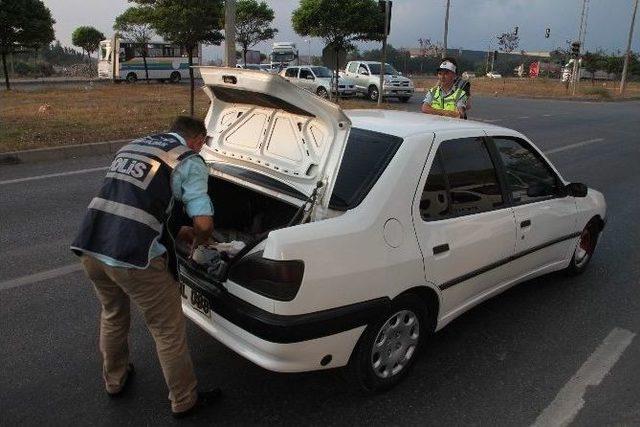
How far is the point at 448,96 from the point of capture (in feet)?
19.3

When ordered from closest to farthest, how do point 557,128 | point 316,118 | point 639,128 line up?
point 316,118 < point 557,128 < point 639,128

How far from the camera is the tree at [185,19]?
2222 centimetres

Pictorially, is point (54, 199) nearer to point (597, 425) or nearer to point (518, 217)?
point (518, 217)

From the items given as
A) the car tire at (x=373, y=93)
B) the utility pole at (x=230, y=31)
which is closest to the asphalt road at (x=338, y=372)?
the utility pole at (x=230, y=31)

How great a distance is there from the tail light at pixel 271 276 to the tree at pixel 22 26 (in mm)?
23990

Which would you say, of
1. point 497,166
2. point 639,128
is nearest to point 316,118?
point 497,166

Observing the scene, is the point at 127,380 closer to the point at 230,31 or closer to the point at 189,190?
the point at 189,190

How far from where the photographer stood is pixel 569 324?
3.93 m

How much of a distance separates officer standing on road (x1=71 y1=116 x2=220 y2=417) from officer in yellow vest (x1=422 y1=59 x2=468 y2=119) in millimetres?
3764

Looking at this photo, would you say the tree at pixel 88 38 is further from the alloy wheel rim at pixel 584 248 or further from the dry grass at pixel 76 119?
the alloy wheel rim at pixel 584 248

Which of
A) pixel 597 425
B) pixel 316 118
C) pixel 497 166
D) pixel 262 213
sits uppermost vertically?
pixel 316 118

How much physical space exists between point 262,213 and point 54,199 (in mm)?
4041

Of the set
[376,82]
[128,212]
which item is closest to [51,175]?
[128,212]

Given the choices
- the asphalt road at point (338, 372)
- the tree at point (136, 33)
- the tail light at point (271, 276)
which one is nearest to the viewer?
the tail light at point (271, 276)
